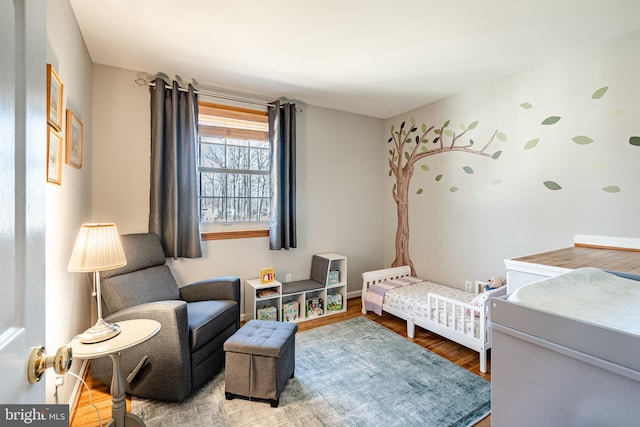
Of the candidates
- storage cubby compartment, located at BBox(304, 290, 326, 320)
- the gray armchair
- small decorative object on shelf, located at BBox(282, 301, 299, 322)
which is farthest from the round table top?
storage cubby compartment, located at BBox(304, 290, 326, 320)

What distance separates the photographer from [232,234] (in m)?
3.07

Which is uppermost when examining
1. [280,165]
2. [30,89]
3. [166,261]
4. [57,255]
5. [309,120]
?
[309,120]

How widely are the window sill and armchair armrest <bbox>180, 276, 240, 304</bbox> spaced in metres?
0.61

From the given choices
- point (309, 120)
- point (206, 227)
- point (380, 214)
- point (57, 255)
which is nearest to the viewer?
point (57, 255)

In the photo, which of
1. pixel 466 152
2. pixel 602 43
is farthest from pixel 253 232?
pixel 602 43

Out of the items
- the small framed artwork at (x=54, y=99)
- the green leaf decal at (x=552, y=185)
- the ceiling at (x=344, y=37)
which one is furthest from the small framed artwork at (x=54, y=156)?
the green leaf decal at (x=552, y=185)

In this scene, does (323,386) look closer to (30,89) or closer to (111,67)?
(30,89)

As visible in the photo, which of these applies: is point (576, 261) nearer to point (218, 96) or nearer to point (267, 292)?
point (267, 292)

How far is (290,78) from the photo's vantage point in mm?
2803

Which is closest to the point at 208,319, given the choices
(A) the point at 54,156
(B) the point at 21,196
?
(A) the point at 54,156

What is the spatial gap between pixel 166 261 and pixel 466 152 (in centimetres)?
332

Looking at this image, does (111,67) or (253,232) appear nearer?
(111,67)

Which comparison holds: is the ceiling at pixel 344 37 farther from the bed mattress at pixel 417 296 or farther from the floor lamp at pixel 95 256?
the bed mattress at pixel 417 296

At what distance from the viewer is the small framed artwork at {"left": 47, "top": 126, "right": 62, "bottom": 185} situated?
1384 millimetres
